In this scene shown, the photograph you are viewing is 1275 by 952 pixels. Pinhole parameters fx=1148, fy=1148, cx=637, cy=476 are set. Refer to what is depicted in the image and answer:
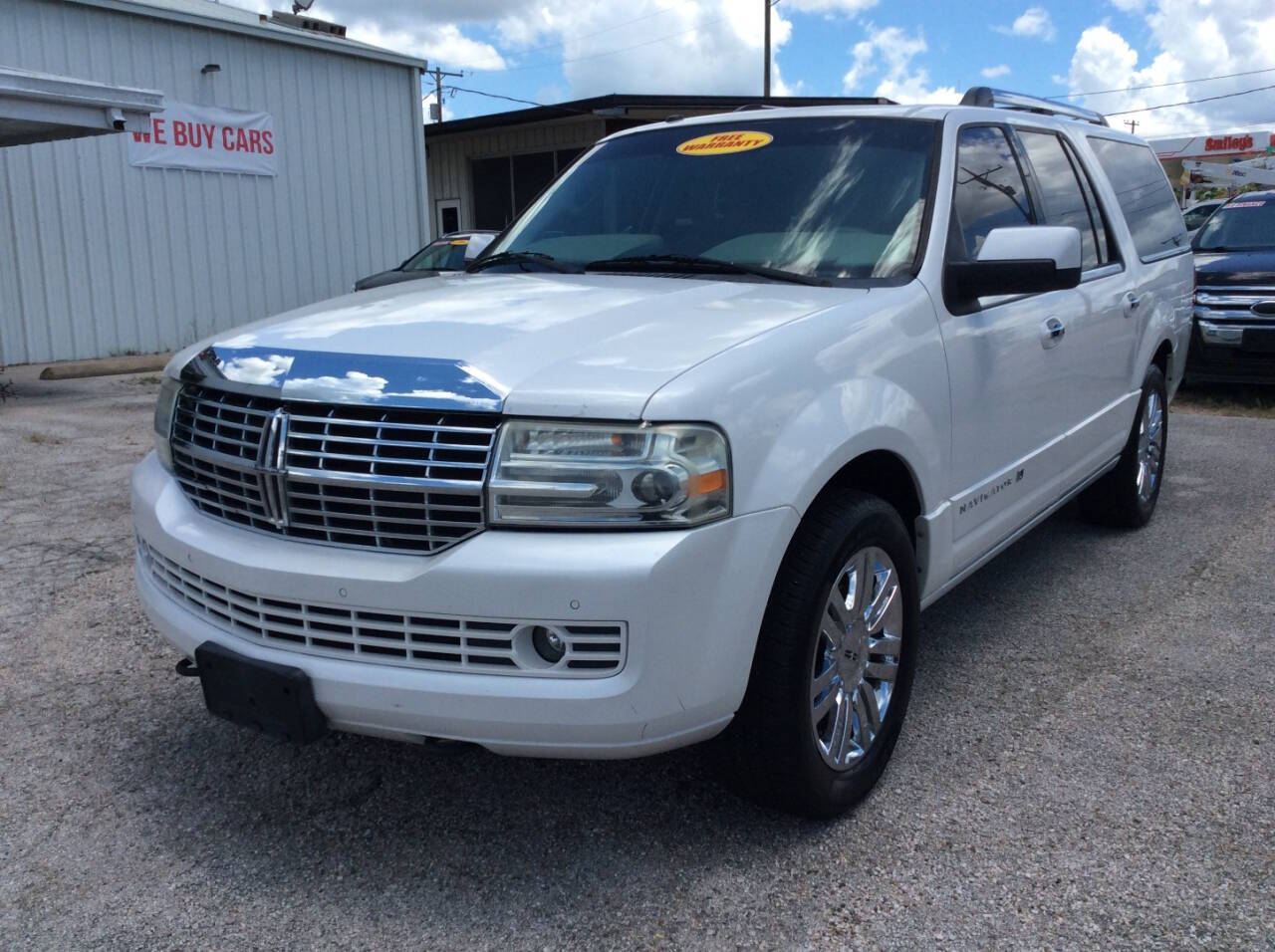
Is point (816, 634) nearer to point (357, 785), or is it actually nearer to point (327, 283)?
point (357, 785)

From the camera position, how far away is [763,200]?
11.9 ft

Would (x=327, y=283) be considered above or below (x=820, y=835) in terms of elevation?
above

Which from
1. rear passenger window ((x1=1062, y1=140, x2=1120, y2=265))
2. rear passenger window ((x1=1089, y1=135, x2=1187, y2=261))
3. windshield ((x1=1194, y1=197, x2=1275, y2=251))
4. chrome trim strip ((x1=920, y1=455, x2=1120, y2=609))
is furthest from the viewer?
windshield ((x1=1194, y1=197, x2=1275, y2=251))

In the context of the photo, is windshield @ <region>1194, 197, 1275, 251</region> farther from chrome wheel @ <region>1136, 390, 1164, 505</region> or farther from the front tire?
the front tire

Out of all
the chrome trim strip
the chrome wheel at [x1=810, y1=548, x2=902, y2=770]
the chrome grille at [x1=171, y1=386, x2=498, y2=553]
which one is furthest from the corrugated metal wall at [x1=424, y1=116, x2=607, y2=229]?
the chrome grille at [x1=171, y1=386, x2=498, y2=553]

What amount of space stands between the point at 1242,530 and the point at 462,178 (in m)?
20.1

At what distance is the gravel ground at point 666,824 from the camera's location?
2.49m

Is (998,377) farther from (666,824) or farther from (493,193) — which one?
(493,193)

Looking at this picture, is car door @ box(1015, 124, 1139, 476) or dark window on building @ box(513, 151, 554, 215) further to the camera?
dark window on building @ box(513, 151, 554, 215)

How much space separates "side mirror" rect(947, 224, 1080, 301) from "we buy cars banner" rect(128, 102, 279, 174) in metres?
11.8

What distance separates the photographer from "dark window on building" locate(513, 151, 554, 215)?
71.5 ft

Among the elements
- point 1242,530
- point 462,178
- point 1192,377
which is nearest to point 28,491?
point 1242,530

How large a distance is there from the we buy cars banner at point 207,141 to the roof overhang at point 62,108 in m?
2.33

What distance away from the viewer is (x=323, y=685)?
8.13 ft
